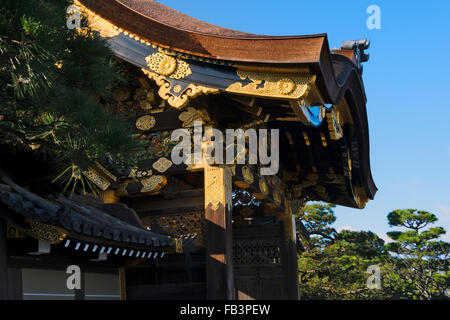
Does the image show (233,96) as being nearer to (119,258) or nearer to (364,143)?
(119,258)

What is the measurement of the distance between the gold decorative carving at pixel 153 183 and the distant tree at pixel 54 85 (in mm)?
3505

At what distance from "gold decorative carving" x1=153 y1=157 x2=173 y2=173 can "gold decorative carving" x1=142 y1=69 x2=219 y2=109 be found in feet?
3.45

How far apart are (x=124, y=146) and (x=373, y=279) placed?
22388 mm

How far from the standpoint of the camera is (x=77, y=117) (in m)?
4.61

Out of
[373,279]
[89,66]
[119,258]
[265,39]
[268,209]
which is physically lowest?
[373,279]

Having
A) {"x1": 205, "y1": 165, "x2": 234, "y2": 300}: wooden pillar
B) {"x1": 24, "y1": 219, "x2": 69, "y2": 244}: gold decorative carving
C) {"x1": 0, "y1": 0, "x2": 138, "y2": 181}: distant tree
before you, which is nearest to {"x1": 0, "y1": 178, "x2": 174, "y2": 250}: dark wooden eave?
{"x1": 24, "y1": 219, "x2": 69, "y2": 244}: gold decorative carving

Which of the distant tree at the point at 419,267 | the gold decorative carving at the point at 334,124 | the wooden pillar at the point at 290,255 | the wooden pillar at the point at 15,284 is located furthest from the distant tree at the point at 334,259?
the wooden pillar at the point at 15,284

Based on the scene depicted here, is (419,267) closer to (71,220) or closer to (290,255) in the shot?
(290,255)

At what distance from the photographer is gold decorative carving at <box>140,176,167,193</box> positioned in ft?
28.9

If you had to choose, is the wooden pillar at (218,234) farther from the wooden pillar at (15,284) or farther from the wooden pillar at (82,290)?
the wooden pillar at (15,284)
